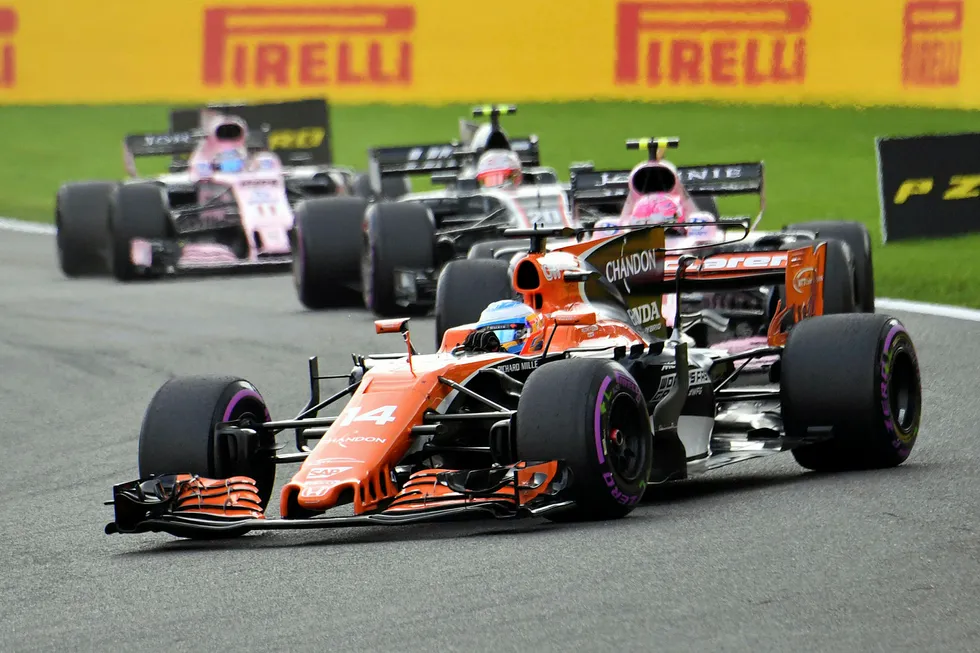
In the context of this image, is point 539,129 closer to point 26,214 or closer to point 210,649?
point 26,214

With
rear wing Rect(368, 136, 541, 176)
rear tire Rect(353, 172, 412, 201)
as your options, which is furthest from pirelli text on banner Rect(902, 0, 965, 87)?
rear wing Rect(368, 136, 541, 176)

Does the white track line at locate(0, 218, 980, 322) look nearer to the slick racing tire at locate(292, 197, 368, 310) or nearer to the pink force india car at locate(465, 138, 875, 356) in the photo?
the pink force india car at locate(465, 138, 875, 356)

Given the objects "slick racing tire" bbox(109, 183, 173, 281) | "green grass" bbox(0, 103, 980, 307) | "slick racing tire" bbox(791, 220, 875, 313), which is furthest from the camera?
"green grass" bbox(0, 103, 980, 307)

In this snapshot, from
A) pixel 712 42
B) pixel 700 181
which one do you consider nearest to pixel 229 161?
pixel 700 181

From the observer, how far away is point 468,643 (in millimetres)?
6109

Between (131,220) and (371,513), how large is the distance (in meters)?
13.5

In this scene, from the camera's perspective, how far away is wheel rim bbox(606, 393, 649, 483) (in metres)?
8.28

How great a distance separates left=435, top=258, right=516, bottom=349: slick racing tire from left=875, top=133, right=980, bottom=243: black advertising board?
8.40 metres

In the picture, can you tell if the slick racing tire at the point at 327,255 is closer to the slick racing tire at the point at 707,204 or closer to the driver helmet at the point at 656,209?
the slick racing tire at the point at 707,204

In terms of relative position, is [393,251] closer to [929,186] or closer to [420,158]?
[420,158]

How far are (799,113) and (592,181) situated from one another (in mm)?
13507

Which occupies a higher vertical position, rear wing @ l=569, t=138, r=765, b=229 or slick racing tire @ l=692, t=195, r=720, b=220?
rear wing @ l=569, t=138, r=765, b=229

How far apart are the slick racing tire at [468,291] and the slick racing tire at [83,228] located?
31.5 ft

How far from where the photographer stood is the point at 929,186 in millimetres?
21047
